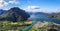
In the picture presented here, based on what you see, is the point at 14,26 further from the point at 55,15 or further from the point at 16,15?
the point at 55,15

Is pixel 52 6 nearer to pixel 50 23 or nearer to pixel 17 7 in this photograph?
pixel 50 23

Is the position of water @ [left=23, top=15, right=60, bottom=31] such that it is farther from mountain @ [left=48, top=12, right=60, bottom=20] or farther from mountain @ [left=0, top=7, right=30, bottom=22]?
mountain @ [left=0, top=7, right=30, bottom=22]

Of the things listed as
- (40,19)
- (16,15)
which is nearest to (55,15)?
(40,19)

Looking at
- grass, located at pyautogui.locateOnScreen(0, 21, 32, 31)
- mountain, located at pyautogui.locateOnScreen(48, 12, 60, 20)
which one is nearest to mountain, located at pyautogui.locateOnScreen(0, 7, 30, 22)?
grass, located at pyautogui.locateOnScreen(0, 21, 32, 31)

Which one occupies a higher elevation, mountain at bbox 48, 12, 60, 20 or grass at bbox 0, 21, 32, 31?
mountain at bbox 48, 12, 60, 20

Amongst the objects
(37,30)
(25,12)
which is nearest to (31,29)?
(37,30)

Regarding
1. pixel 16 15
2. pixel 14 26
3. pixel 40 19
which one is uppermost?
pixel 16 15

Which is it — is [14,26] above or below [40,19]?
below

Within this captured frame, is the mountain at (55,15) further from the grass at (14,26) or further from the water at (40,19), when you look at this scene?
the grass at (14,26)
